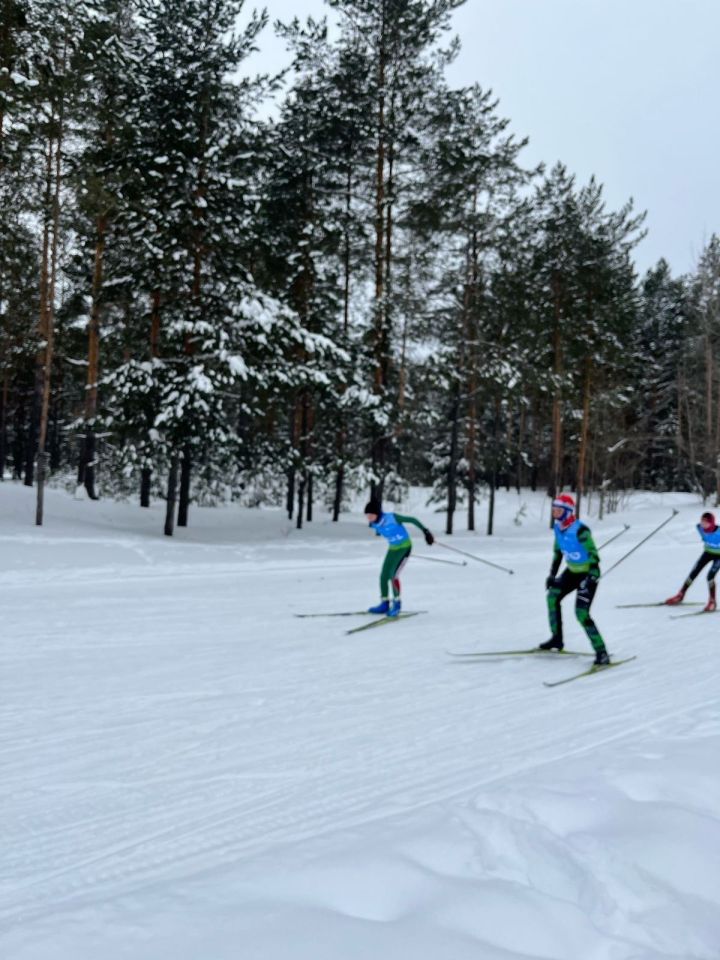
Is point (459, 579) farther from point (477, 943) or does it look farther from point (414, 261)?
point (477, 943)

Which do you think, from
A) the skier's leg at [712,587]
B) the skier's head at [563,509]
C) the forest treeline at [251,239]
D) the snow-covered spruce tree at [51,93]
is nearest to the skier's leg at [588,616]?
the skier's head at [563,509]

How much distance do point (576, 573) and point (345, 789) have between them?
4845 mm

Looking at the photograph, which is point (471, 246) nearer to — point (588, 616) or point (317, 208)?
point (317, 208)

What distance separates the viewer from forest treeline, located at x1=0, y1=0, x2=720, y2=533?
685 inches

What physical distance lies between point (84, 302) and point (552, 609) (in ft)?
65.1

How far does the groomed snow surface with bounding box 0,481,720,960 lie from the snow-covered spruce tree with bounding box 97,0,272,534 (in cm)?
734

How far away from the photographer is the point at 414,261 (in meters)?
21.7

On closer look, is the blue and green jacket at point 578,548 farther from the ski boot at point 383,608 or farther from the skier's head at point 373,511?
the ski boot at point 383,608

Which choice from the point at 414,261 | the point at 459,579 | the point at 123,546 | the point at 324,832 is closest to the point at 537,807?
the point at 324,832

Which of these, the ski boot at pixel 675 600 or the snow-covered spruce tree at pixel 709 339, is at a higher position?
the snow-covered spruce tree at pixel 709 339

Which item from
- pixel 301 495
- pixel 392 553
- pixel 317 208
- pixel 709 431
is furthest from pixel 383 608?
pixel 709 431

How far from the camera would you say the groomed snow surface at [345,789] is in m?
2.94

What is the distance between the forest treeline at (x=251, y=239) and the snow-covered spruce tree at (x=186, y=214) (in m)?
0.06

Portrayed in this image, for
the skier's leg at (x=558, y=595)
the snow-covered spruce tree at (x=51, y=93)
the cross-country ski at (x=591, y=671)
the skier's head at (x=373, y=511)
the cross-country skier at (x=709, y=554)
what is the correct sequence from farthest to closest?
1. the snow-covered spruce tree at (x=51, y=93)
2. the cross-country skier at (x=709, y=554)
3. the skier's head at (x=373, y=511)
4. the skier's leg at (x=558, y=595)
5. the cross-country ski at (x=591, y=671)
